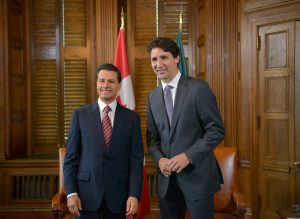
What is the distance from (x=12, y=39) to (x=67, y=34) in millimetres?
558

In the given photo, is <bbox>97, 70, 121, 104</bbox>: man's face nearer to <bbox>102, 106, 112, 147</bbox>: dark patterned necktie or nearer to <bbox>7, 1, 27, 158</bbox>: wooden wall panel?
<bbox>102, 106, 112, 147</bbox>: dark patterned necktie

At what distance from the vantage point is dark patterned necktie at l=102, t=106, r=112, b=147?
198 cm

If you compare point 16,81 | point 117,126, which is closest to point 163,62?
point 117,126

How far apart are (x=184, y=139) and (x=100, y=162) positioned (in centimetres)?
46

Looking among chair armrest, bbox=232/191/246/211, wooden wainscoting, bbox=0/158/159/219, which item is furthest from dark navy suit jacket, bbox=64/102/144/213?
wooden wainscoting, bbox=0/158/159/219

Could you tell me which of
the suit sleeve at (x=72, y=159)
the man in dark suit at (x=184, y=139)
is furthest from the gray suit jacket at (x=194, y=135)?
the suit sleeve at (x=72, y=159)

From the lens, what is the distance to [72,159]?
6.44ft

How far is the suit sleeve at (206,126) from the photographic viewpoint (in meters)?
1.83

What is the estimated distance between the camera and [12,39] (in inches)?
147

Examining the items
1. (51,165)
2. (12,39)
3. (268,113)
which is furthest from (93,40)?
(268,113)

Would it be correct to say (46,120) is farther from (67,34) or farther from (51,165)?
(67,34)

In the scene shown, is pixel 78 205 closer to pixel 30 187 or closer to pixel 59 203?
pixel 59 203

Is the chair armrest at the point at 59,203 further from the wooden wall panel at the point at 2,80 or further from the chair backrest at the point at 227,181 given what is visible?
the wooden wall panel at the point at 2,80

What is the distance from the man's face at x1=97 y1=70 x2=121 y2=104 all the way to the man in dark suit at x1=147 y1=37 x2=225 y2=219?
24 centimetres
